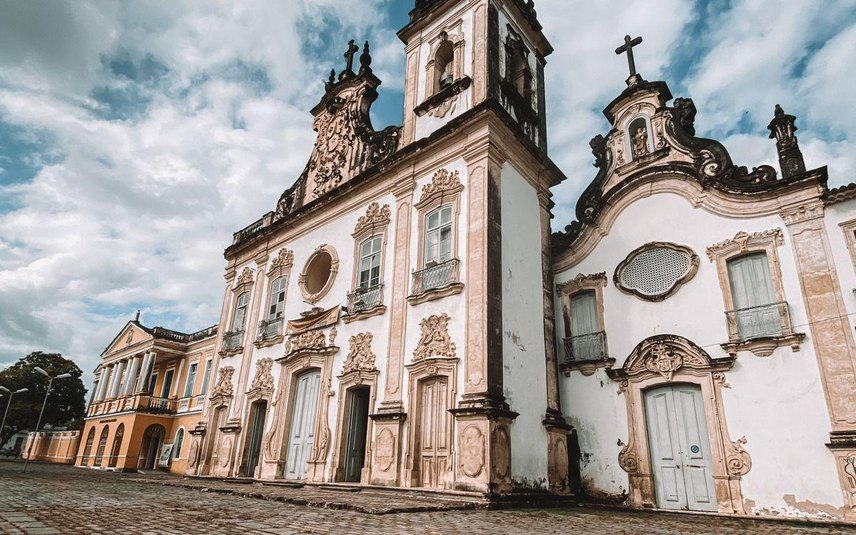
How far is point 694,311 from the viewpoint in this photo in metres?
10.5

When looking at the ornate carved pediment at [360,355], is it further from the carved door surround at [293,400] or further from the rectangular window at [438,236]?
the rectangular window at [438,236]

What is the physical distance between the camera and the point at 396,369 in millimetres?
11078

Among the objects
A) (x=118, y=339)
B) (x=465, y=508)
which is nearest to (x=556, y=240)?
(x=465, y=508)

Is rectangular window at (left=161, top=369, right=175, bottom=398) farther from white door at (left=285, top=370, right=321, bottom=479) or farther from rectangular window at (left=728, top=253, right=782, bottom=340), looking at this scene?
rectangular window at (left=728, top=253, right=782, bottom=340)

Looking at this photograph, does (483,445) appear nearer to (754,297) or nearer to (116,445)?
(754,297)

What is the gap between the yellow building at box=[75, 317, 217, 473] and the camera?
24047 millimetres

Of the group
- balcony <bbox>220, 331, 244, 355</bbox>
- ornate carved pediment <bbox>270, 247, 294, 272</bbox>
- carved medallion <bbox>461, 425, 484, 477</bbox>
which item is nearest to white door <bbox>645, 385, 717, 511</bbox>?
carved medallion <bbox>461, 425, 484, 477</bbox>

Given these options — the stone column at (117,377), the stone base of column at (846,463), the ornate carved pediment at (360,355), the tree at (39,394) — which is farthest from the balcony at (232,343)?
the tree at (39,394)

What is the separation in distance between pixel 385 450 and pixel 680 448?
5590 millimetres

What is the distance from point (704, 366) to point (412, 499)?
231 inches

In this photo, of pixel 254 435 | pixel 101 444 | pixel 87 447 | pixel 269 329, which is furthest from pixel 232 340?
pixel 87 447

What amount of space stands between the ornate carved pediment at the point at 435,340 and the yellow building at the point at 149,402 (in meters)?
16.9

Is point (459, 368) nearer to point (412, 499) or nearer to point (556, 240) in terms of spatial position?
point (412, 499)

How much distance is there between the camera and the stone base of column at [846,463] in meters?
8.05
